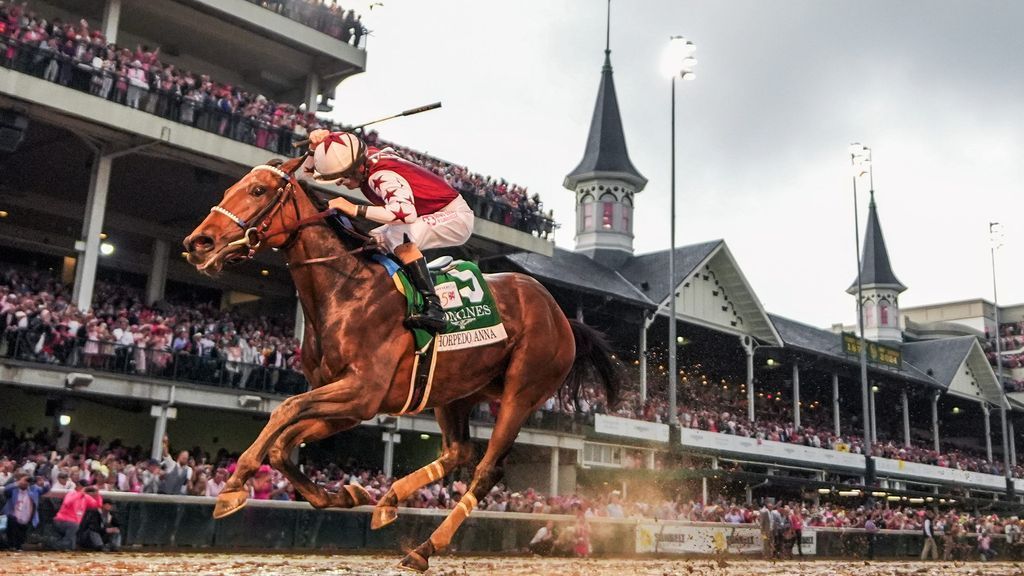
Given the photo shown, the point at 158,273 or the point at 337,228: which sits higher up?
the point at 158,273

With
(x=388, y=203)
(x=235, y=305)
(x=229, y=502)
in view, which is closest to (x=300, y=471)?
(x=229, y=502)

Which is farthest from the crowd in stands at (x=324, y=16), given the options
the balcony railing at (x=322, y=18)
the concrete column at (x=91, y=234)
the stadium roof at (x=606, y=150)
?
the stadium roof at (x=606, y=150)

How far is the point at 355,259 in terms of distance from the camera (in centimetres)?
699

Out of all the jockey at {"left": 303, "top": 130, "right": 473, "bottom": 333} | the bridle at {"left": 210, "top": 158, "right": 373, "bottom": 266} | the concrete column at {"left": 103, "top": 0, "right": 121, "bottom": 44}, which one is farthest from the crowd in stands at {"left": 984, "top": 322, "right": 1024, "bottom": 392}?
the bridle at {"left": 210, "top": 158, "right": 373, "bottom": 266}

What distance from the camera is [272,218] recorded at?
6668 millimetres

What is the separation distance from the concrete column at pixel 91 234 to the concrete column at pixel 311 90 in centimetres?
727

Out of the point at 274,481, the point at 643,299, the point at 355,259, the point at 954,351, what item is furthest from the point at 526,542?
the point at 954,351

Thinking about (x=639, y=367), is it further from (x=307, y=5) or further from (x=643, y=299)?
(x=307, y=5)

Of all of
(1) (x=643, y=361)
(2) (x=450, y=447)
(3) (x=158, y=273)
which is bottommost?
(2) (x=450, y=447)

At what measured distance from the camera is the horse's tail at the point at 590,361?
30.3ft

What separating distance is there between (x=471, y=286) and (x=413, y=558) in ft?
6.94

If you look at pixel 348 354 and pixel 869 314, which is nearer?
pixel 348 354

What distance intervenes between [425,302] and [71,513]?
849cm

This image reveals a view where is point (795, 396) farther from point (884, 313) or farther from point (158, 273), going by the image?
point (884, 313)
